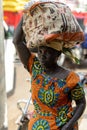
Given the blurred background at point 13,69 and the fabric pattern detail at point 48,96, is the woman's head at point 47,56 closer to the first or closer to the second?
the fabric pattern detail at point 48,96

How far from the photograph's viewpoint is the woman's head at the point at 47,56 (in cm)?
214

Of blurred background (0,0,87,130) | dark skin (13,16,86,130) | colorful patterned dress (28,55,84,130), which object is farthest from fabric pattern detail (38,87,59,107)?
blurred background (0,0,87,130)

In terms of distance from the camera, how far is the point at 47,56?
2.16 m

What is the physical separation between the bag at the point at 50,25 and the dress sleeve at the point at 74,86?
0.19 metres

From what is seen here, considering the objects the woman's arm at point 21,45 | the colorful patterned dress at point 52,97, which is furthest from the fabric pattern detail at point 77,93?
the woman's arm at point 21,45

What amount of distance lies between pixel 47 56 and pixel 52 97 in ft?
0.82

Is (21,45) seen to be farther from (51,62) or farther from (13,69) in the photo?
(13,69)

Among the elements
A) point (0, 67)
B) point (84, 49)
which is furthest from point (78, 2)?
point (0, 67)

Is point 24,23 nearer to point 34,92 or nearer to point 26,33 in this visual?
point 26,33

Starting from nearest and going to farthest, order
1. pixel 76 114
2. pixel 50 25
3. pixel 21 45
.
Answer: pixel 50 25 < pixel 76 114 < pixel 21 45

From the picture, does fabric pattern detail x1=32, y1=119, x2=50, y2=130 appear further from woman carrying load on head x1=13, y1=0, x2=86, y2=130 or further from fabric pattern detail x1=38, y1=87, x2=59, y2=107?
fabric pattern detail x1=38, y1=87, x2=59, y2=107

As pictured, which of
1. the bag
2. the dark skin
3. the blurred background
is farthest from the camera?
the blurred background

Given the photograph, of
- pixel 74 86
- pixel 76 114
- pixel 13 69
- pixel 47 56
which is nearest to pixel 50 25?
pixel 47 56

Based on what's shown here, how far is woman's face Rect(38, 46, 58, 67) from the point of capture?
2.14m
